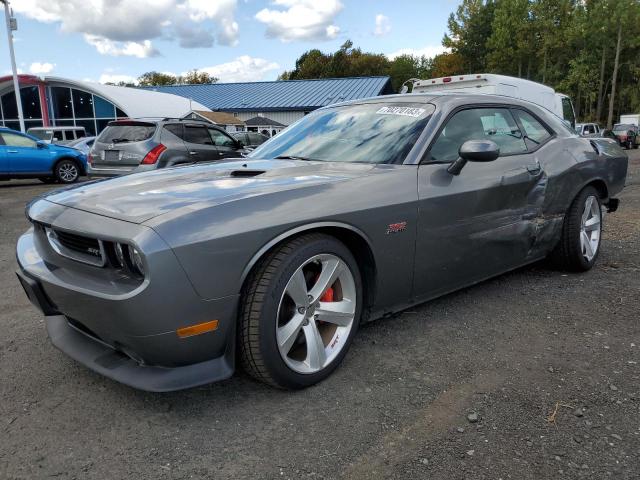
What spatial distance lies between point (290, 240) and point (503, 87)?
1111 cm

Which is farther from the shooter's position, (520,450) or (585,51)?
(585,51)

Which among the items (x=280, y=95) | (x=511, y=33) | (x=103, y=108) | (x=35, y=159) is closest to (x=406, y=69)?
(x=511, y=33)

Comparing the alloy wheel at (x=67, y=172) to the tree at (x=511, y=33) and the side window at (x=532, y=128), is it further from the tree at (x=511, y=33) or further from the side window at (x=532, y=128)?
the tree at (x=511, y=33)

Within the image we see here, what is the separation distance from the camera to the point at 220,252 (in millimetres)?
2123

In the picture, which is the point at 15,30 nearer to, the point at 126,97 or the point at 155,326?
the point at 126,97

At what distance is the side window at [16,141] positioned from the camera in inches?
490

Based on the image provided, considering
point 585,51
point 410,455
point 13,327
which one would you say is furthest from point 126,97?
point 585,51

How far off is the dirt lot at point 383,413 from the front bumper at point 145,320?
0.25m

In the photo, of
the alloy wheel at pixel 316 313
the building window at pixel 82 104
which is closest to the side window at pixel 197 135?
the alloy wheel at pixel 316 313

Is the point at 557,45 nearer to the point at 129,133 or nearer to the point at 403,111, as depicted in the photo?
the point at 129,133

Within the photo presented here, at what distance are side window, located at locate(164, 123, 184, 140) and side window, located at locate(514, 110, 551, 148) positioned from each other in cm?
696

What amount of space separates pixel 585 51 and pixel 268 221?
173 feet

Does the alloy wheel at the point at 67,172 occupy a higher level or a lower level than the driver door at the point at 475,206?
lower

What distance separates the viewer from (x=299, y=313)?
8.08 feet
